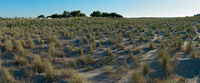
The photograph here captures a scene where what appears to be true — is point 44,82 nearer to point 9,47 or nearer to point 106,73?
point 106,73

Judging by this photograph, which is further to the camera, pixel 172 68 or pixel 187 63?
pixel 187 63

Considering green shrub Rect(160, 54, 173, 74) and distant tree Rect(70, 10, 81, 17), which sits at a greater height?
distant tree Rect(70, 10, 81, 17)

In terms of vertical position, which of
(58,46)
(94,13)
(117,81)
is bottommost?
(117,81)

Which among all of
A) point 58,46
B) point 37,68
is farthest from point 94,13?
point 37,68

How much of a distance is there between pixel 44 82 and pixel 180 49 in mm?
6439

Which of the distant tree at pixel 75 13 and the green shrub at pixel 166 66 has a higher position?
the distant tree at pixel 75 13

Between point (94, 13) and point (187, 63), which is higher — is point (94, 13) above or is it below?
above

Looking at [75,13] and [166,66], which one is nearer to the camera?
[166,66]

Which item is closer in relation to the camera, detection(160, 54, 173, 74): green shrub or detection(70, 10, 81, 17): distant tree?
detection(160, 54, 173, 74): green shrub

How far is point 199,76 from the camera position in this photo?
4273 millimetres

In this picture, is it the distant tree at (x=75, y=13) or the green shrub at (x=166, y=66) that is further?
the distant tree at (x=75, y=13)

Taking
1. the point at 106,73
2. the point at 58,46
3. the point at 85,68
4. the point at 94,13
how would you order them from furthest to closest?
1. the point at 94,13
2. the point at 58,46
3. the point at 85,68
4. the point at 106,73

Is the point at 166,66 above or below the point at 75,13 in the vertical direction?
below

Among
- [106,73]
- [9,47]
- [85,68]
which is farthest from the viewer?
[9,47]
